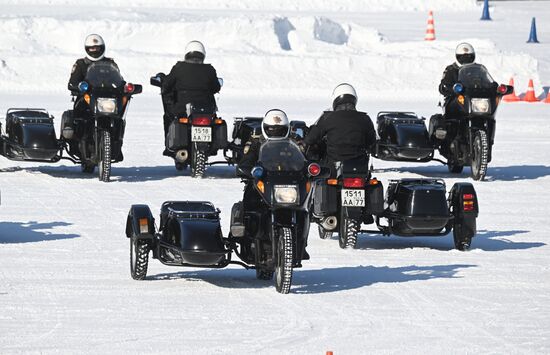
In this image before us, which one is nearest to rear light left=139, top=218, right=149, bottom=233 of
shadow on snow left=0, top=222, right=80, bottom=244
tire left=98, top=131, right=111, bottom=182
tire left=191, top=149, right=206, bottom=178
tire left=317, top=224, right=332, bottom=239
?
shadow on snow left=0, top=222, right=80, bottom=244

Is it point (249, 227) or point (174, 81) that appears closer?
point (249, 227)

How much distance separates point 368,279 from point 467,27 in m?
41.3

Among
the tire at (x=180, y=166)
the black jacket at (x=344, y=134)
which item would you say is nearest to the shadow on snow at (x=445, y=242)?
the black jacket at (x=344, y=134)

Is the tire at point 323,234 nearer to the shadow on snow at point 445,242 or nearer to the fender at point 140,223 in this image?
the shadow on snow at point 445,242

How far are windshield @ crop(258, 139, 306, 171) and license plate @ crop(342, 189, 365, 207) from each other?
2.73 metres

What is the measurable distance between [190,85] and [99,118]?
1.56 m

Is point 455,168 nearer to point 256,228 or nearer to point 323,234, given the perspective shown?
point 323,234

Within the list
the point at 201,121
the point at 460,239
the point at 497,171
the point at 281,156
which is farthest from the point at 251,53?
the point at 281,156

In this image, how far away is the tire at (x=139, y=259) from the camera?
14.5 meters

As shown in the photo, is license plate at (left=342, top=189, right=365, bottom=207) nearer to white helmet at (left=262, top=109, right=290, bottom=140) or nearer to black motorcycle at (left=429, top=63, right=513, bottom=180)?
white helmet at (left=262, top=109, right=290, bottom=140)

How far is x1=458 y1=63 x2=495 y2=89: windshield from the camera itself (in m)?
24.3

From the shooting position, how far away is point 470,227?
17234 millimetres

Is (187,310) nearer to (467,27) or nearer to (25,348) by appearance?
(25,348)

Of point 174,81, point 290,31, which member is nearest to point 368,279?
point 174,81
